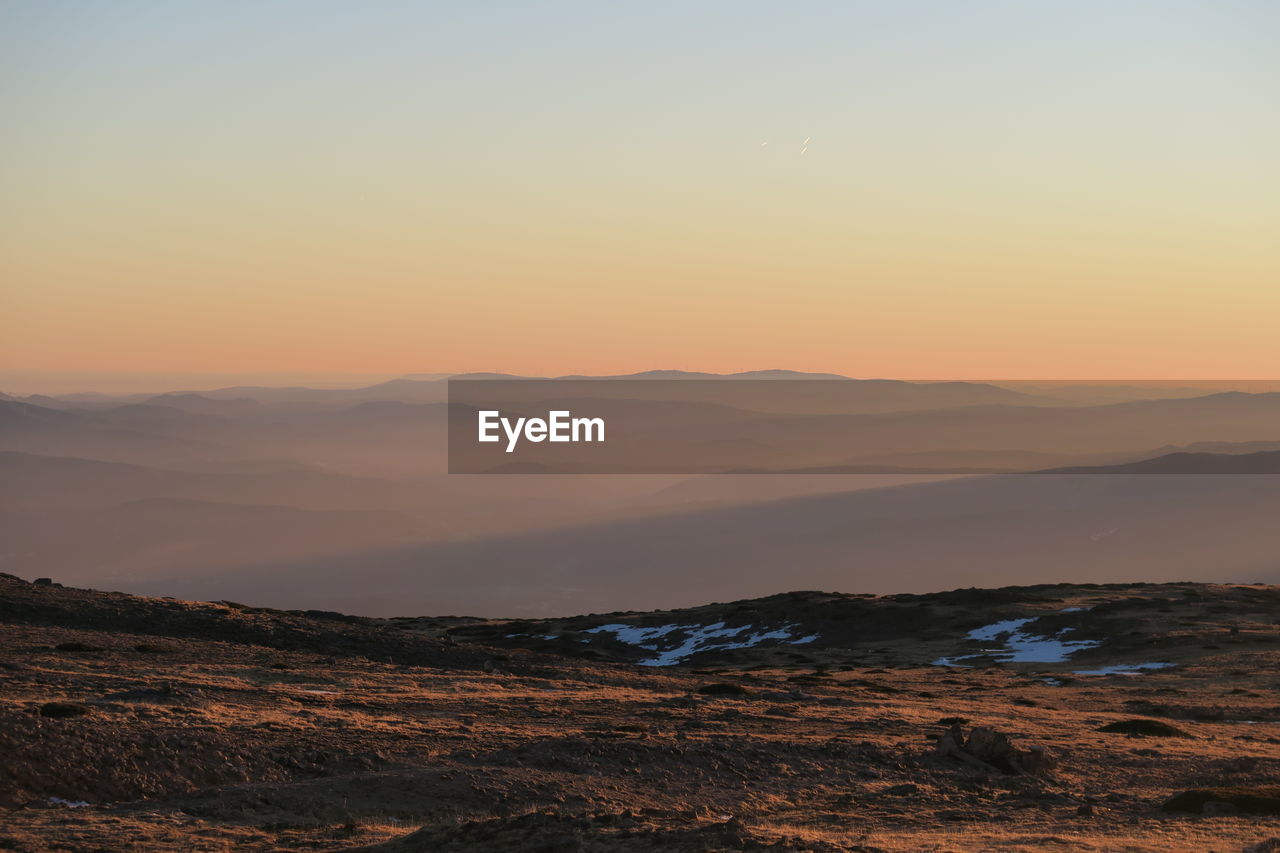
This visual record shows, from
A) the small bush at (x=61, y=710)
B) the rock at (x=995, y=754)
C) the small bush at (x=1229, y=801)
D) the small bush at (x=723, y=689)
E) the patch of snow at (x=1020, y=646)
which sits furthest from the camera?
the patch of snow at (x=1020, y=646)

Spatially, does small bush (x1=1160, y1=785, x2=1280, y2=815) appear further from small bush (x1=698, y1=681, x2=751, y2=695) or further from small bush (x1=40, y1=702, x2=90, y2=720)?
small bush (x1=40, y1=702, x2=90, y2=720)

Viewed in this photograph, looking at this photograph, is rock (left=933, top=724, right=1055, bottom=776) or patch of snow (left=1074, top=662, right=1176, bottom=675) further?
patch of snow (left=1074, top=662, right=1176, bottom=675)

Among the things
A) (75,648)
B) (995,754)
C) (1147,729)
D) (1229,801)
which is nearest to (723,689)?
(1147,729)

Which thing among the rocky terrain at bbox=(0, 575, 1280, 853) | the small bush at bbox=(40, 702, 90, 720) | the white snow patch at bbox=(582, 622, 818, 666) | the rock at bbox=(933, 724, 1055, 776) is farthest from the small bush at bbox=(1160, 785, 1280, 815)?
the white snow patch at bbox=(582, 622, 818, 666)

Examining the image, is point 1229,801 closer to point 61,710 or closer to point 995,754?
point 995,754

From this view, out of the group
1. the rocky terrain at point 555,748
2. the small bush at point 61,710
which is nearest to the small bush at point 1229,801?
the rocky terrain at point 555,748

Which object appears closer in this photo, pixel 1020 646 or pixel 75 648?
pixel 75 648

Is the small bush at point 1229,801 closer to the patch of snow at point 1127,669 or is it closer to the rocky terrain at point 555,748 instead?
the rocky terrain at point 555,748
